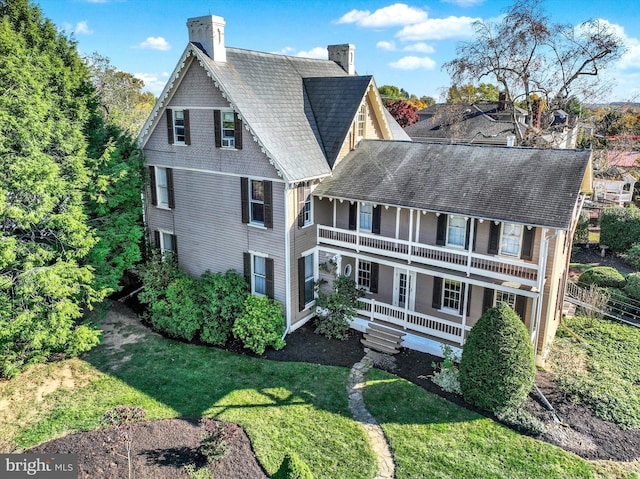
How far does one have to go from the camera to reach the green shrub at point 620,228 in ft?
94.1

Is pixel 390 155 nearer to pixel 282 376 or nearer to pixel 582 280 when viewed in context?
pixel 282 376

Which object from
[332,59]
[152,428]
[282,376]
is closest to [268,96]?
[332,59]

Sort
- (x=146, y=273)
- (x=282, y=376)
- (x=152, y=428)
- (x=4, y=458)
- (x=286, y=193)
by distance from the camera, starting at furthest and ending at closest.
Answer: (x=146, y=273) → (x=286, y=193) → (x=282, y=376) → (x=152, y=428) → (x=4, y=458)

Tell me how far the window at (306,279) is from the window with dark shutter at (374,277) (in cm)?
257

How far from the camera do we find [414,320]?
58.5ft

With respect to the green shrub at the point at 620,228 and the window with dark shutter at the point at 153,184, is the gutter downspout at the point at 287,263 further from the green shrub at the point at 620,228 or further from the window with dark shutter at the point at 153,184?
the green shrub at the point at 620,228

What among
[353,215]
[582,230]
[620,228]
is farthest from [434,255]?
[582,230]

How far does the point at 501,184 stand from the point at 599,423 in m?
8.17

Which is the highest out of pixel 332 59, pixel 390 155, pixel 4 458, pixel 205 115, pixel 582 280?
pixel 332 59

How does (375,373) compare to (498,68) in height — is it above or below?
below

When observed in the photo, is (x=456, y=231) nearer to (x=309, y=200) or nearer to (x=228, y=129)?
(x=309, y=200)

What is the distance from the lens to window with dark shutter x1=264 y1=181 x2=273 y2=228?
1803cm

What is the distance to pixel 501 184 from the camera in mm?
16328

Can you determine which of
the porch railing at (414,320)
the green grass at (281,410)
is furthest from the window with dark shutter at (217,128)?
the porch railing at (414,320)
